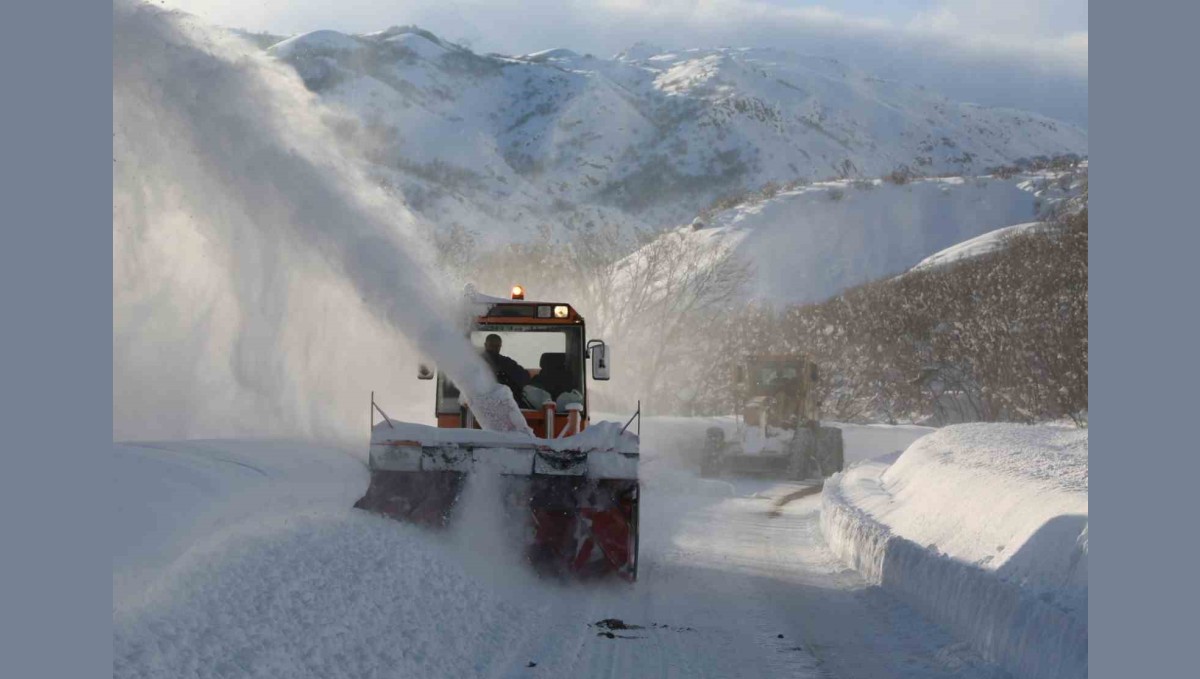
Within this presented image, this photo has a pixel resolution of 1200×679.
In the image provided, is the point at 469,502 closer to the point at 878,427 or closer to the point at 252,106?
the point at 252,106

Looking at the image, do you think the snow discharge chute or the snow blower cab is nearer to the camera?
the snow blower cab

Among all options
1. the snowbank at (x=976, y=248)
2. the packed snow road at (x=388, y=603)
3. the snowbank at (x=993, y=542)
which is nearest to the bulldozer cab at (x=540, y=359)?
the packed snow road at (x=388, y=603)

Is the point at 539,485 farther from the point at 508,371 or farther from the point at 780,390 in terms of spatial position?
the point at 780,390

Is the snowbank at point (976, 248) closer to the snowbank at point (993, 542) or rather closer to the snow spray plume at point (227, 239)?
the snowbank at point (993, 542)

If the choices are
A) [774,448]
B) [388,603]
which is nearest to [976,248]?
[774,448]

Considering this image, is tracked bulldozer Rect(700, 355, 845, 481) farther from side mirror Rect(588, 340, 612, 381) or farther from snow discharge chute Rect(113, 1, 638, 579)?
side mirror Rect(588, 340, 612, 381)

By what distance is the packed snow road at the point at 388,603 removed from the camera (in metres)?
6.74

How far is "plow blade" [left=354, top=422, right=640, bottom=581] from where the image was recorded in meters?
10.6

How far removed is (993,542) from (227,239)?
9.46 metres

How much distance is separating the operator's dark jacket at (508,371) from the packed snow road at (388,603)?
5.91 feet

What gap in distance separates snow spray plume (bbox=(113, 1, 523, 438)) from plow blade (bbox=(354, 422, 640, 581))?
1824 millimetres

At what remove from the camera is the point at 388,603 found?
8.49 meters

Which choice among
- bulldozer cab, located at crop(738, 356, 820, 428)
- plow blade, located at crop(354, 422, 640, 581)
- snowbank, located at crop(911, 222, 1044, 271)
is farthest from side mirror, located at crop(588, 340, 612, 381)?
snowbank, located at crop(911, 222, 1044, 271)

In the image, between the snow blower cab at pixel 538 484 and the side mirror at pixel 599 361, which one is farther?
the side mirror at pixel 599 361
